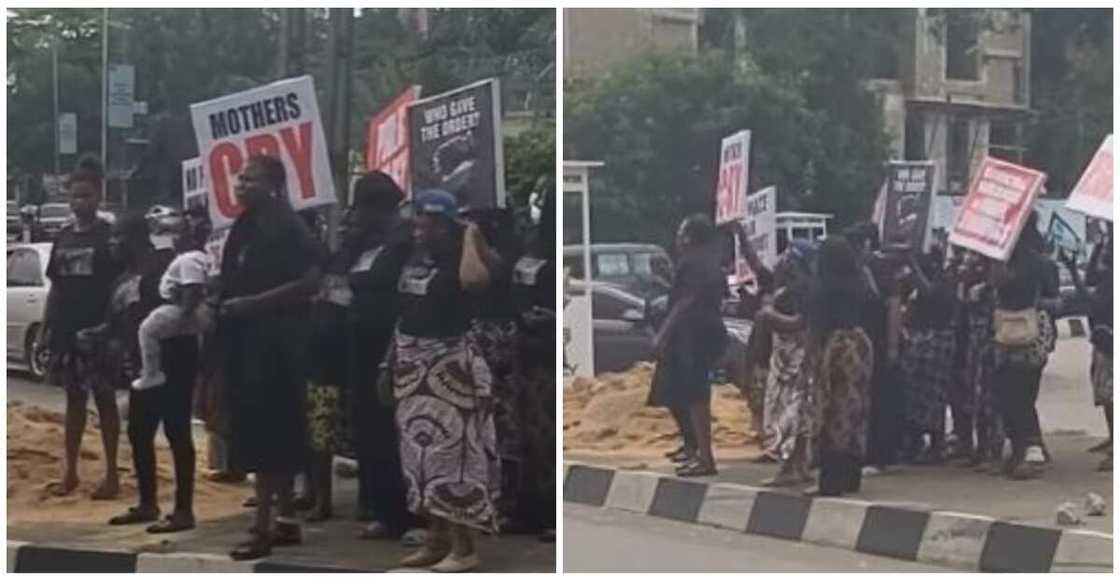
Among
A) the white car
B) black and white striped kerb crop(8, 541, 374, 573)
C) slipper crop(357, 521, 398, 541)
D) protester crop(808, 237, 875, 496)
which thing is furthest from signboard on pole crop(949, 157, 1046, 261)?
the white car

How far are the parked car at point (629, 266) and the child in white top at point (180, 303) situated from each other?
3.31 feet

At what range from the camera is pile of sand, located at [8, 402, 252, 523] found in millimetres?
6934

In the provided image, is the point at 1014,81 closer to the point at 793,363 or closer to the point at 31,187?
the point at 793,363

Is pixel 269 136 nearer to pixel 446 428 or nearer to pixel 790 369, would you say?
pixel 446 428

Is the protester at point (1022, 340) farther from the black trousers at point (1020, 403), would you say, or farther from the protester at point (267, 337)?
the protester at point (267, 337)

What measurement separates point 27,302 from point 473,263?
1235 millimetres

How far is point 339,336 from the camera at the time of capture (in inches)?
273

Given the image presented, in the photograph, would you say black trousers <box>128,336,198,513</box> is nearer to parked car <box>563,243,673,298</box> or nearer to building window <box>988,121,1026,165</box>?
parked car <box>563,243,673,298</box>

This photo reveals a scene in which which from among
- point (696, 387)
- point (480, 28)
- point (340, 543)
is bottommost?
point (340, 543)

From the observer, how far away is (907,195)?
271 inches

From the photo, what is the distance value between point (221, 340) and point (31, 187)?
2.18 ft

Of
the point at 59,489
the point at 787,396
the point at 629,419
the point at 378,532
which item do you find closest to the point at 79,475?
the point at 59,489

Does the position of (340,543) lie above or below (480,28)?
below

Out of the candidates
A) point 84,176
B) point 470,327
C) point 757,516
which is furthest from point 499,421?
point 84,176
